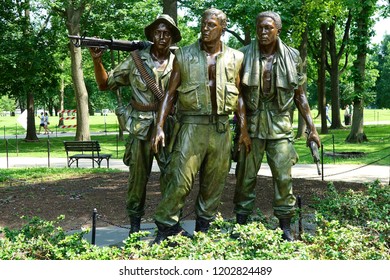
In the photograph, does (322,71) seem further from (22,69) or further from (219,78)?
(219,78)

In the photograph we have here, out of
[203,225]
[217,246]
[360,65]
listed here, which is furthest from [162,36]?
[360,65]

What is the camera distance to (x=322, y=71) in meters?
30.4

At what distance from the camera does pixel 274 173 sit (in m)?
5.86

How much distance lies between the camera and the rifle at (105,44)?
5.76 meters

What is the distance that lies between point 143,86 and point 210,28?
1.00m

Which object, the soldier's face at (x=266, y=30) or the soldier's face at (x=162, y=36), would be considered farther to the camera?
the soldier's face at (x=162, y=36)

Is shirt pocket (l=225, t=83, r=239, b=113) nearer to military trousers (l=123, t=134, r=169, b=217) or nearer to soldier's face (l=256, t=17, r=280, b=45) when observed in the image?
soldier's face (l=256, t=17, r=280, b=45)

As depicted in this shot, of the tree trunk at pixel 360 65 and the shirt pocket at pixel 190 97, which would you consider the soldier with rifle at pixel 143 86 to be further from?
the tree trunk at pixel 360 65

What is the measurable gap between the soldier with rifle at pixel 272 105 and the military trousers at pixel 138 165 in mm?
835

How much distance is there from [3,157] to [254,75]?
16.5 m

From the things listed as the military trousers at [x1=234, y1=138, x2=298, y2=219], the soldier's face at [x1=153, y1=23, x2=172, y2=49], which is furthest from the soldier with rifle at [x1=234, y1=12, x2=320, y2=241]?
the soldier's face at [x1=153, y1=23, x2=172, y2=49]

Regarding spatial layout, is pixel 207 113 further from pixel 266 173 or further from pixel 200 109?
pixel 266 173

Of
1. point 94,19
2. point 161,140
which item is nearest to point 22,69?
point 94,19

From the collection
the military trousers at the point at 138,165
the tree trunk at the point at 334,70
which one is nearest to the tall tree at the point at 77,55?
the tree trunk at the point at 334,70
